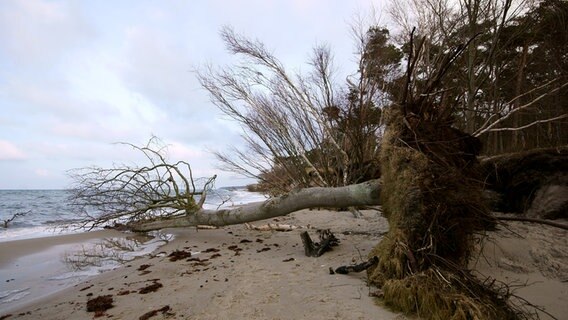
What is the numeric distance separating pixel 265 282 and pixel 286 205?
204 centimetres

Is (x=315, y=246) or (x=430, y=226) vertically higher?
(x=430, y=226)

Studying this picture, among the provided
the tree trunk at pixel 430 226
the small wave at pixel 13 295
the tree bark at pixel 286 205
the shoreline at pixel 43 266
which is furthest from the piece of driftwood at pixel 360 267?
the small wave at pixel 13 295

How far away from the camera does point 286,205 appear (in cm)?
546

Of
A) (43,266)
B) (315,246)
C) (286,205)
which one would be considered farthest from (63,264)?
(315,246)

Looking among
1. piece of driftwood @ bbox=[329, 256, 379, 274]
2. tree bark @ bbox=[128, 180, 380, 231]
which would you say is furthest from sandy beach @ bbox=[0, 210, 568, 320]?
tree bark @ bbox=[128, 180, 380, 231]

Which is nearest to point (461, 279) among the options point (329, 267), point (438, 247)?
point (438, 247)

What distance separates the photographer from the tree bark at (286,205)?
4522mm

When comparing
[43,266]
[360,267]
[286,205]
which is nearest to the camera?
[360,267]

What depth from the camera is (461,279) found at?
2.79 meters

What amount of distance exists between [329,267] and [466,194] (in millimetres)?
1853

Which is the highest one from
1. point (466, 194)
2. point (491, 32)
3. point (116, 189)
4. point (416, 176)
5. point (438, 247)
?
point (491, 32)

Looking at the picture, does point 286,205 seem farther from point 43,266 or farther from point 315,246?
point 43,266

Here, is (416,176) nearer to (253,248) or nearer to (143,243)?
(253,248)

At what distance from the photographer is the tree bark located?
452 cm
